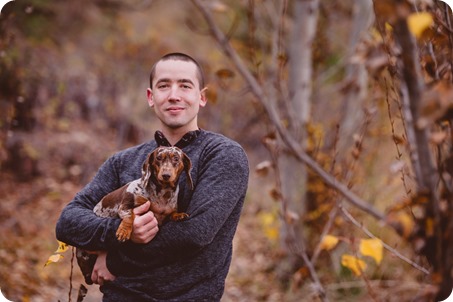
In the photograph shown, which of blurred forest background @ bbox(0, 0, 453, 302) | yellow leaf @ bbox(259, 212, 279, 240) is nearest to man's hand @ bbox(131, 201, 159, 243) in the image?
blurred forest background @ bbox(0, 0, 453, 302)

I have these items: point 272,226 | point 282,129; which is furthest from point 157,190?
point 272,226

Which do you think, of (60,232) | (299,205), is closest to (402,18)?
(60,232)

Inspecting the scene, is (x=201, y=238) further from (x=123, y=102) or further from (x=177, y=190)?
(x=123, y=102)

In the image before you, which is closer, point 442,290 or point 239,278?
point 442,290

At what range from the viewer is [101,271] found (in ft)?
6.90

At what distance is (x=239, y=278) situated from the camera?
6371 mm

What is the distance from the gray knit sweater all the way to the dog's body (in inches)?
2.4

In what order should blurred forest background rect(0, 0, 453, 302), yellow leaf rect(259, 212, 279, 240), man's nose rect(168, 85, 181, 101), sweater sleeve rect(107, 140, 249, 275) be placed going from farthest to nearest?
yellow leaf rect(259, 212, 279, 240), man's nose rect(168, 85, 181, 101), sweater sleeve rect(107, 140, 249, 275), blurred forest background rect(0, 0, 453, 302)

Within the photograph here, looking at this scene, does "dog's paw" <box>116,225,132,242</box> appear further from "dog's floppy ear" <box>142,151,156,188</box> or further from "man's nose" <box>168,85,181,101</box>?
"man's nose" <box>168,85,181,101</box>

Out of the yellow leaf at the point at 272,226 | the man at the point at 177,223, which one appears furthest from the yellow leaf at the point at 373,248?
the yellow leaf at the point at 272,226

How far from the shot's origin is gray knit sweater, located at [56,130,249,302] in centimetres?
196

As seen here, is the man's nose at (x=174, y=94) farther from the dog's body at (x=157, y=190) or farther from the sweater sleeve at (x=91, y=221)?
the sweater sleeve at (x=91, y=221)

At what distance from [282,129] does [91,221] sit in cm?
96

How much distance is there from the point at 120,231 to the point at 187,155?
1.50ft
